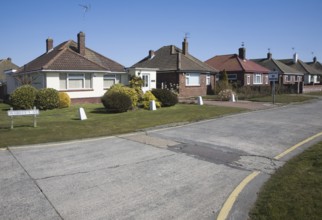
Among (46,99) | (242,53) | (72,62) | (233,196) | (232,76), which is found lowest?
(233,196)

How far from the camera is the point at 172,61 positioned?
116 ft

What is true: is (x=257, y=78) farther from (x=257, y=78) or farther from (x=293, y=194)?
(x=293, y=194)

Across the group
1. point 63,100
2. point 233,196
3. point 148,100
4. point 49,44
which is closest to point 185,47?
point 49,44

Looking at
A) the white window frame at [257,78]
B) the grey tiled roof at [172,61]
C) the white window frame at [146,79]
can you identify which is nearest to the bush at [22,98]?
the white window frame at [146,79]

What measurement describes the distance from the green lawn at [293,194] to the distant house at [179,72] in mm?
23729

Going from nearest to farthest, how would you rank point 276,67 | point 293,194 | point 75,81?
point 293,194, point 75,81, point 276,67

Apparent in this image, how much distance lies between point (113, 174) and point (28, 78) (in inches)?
843

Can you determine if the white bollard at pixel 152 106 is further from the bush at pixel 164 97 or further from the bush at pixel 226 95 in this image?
the bush at pixel 226 95

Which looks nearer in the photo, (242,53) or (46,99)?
(46,99)

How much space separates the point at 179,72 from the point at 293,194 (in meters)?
27.9

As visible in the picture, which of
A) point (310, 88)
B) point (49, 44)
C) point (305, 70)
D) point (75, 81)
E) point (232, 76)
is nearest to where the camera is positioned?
point (75, 81)

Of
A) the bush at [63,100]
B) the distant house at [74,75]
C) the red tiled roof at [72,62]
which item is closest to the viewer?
the bush at [63,100]

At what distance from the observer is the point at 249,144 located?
33.7ft

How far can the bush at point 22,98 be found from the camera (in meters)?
20.5
